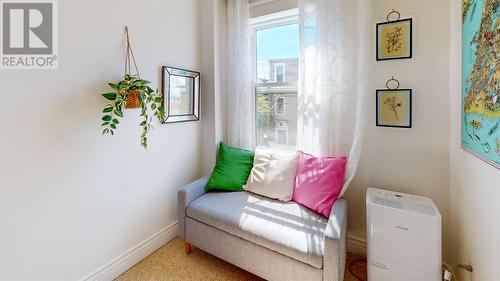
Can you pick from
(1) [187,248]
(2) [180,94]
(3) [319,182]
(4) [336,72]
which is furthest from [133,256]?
(4) [336,72]

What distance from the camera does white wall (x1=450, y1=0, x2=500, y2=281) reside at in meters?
0.93

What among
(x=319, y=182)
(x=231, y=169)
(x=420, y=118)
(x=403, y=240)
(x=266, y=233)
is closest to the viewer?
(x=403, y=240)

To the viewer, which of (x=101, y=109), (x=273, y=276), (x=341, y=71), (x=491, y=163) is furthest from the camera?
(x=341, y=71)

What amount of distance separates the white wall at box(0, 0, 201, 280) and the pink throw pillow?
123 centimetres

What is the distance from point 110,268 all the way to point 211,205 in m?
0.85

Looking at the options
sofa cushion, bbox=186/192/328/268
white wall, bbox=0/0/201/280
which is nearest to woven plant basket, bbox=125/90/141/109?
white wall, bbox=0/0/201/280

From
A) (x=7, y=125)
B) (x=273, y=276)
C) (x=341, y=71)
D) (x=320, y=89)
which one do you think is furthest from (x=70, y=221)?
(x=341, y=71)

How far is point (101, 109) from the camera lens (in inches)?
61.9

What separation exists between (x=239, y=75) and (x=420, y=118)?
1579 mm

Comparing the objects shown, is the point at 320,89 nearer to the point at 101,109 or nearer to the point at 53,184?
the point at 101,109

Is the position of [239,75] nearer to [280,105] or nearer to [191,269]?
[280,105]

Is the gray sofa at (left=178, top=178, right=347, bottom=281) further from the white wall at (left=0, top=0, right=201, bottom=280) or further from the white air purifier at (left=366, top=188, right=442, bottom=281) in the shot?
the white wall at (left=0, top=0, right=201, bottom=280)

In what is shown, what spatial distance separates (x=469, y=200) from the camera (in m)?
1.21

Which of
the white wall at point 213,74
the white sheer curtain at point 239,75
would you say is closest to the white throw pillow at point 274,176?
the white sheer curtain at point 239,75
